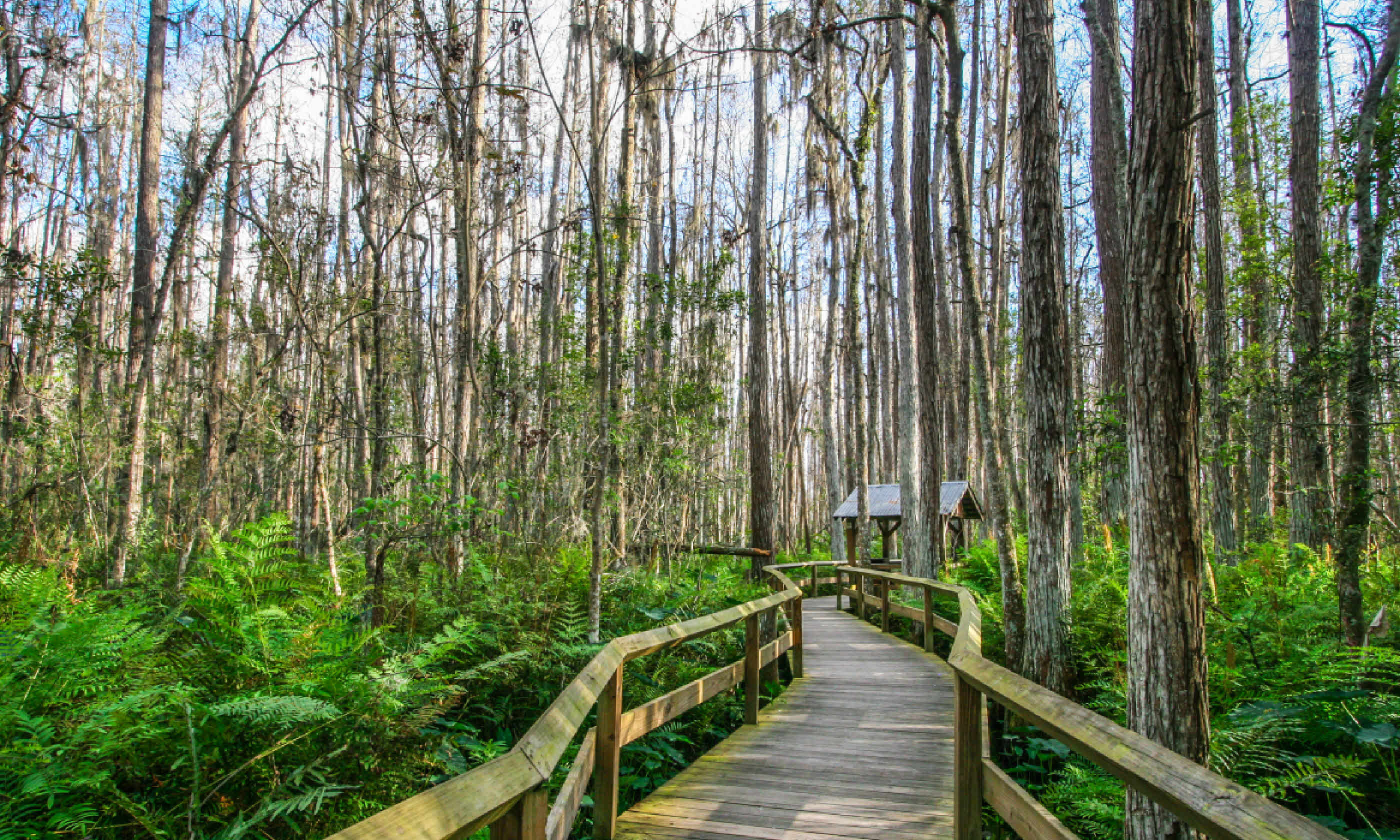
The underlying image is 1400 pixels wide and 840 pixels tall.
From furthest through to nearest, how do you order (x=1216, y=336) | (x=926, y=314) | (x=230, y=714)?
(x=926, y=314), (x=1216, y=336), (x=230, y=714)

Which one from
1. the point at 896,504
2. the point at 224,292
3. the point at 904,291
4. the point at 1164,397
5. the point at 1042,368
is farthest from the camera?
the point at 896,504

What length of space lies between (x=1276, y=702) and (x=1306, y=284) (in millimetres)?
6639

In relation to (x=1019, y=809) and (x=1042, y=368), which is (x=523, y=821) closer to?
(x=1019, y=809)

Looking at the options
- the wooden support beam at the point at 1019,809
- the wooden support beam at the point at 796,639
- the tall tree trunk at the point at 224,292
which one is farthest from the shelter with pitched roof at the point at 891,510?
the tall tree trunk at the point at 224,292

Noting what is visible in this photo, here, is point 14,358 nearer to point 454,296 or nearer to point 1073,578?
point 1073,578

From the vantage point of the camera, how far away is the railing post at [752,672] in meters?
6.40

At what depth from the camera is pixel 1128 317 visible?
A: 4.32 meters

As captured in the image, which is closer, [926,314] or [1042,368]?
[1042,368]

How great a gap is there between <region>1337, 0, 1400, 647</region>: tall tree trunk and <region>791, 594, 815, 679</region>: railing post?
4750 mm

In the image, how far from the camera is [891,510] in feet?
53.7

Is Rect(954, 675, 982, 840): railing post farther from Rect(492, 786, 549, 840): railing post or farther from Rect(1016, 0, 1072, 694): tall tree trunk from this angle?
Rect(1016, 0, 1072, 694): tall tree trunk

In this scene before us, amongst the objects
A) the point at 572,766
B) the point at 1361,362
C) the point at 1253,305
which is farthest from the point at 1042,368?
the point at 1253,305

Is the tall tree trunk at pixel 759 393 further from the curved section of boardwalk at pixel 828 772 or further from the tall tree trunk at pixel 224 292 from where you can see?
the tall tree trunk at pixel 224 292

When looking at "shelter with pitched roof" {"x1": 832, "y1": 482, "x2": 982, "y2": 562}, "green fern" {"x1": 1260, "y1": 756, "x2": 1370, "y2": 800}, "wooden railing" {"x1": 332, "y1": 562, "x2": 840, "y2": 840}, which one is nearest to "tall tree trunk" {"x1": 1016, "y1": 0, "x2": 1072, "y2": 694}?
"green fern" {"x1": 1260, "y1": 756, "x2": 1370, "y2": 800}
